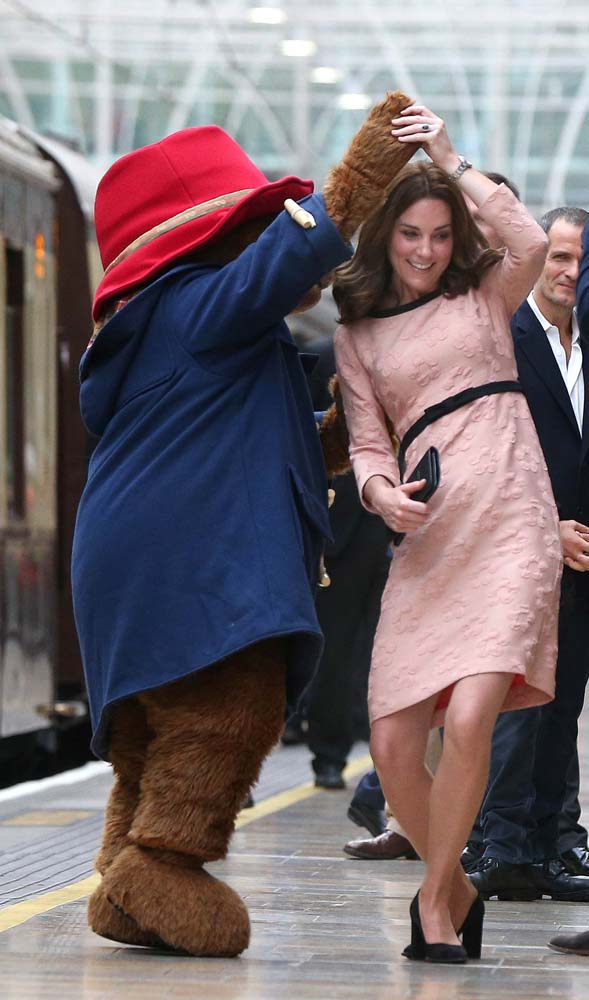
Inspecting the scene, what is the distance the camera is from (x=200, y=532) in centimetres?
480

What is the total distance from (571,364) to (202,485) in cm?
173

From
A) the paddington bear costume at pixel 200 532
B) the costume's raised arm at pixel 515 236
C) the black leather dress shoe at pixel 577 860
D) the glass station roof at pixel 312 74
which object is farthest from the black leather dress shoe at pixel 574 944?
the glass station roof at pixel 312 74

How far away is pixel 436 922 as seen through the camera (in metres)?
4.73

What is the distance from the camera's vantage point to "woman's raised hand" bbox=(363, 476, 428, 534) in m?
4.70

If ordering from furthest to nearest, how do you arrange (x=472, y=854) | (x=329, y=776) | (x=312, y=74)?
(x=312, y=74) < (x=329, y=776) < (x=472, y=854)

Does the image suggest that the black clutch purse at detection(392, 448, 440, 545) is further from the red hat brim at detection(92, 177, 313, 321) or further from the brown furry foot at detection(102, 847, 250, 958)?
the brown furry foot at detection(102, 847, 250, 958)

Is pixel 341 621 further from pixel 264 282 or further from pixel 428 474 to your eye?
pixel 264 282

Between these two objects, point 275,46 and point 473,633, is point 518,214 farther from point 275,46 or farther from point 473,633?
point 275,46

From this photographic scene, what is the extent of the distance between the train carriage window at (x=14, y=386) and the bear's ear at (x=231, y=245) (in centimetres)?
478

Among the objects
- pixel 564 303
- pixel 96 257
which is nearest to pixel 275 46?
pixel 96 257

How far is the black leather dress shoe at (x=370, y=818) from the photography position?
7453mm

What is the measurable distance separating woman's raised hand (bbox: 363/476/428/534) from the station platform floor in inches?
39.3

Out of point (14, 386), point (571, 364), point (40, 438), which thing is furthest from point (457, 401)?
point (40, 438)

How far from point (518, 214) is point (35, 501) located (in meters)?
5.52
